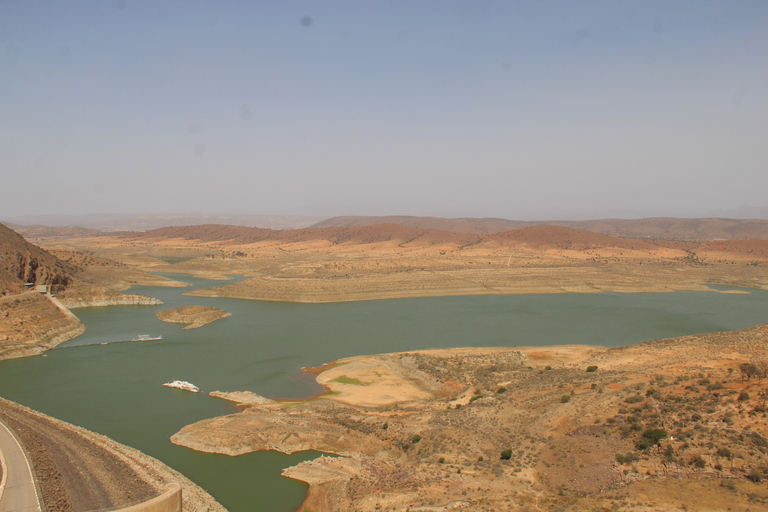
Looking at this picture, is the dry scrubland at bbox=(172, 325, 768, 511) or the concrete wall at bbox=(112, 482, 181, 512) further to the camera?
the concrete wall at bbox=(112, 482, 181, 512)

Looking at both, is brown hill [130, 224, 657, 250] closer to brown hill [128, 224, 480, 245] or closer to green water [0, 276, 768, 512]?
brown hill [128, 224, 480, 245]

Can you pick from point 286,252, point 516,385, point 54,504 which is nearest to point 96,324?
point 54,504

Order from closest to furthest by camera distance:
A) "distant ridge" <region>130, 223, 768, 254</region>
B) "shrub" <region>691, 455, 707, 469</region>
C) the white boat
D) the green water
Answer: "shrub" <region>691, 455, 707, 469</region>
the green water
the white boat
"distant ridge" <region>130, 223, 768, 254</region>

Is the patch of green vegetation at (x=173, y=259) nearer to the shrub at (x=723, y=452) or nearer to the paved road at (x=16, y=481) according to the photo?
the paved road at (x=16, y=481)

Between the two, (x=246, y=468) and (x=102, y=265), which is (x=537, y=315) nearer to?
(x=246, y=468)

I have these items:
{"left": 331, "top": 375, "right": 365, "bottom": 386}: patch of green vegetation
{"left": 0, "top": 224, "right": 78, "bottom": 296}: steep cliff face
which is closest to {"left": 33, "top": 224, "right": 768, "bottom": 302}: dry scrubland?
{"left": 0, "top": 224, "right": 78, "bottom": 296}: steep cliff face

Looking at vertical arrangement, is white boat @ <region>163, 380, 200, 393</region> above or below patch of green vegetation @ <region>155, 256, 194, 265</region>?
below

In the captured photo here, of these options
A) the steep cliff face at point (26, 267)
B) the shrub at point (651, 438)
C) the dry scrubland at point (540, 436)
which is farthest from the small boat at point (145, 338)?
the shrub at point (651, 438)

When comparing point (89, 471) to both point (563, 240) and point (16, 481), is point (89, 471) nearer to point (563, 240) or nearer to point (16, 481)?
point (16, 481)
